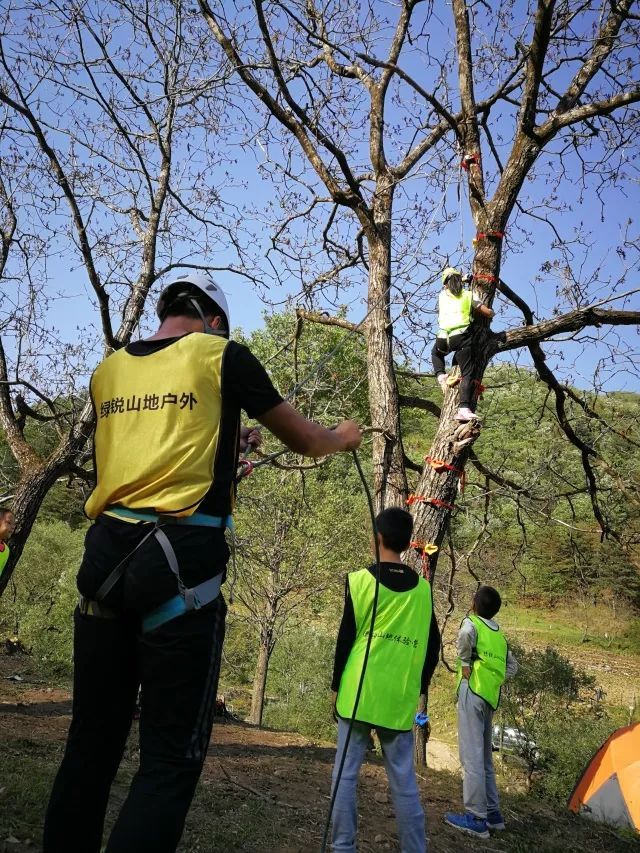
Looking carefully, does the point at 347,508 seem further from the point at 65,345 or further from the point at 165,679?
the point at 165,679

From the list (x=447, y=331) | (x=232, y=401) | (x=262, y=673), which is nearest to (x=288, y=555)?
(x=262, y=673)

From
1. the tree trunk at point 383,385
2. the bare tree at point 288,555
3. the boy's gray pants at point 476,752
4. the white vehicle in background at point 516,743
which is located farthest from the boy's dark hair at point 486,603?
the bare tree at point 288,555

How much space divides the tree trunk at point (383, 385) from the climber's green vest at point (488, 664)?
1427 millimetres

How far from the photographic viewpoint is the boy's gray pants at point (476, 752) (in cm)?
493

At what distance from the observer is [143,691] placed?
1777 mm

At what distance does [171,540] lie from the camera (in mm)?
1835

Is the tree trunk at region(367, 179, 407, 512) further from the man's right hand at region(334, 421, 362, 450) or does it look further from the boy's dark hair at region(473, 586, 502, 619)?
the man's right hand at region(334, 421, 362, 450)

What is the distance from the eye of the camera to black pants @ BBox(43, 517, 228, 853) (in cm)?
171

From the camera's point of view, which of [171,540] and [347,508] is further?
[347,508]

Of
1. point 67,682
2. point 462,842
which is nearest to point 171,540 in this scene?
point 462,842

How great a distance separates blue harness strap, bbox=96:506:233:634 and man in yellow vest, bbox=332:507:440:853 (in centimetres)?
181

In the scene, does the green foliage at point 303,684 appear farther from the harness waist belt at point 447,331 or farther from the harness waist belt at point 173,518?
the harness waist belt at point 173,518

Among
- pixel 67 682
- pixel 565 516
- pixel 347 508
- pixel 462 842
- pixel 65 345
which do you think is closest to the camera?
pixel 462 842

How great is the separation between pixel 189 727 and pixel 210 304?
1.30 metres
